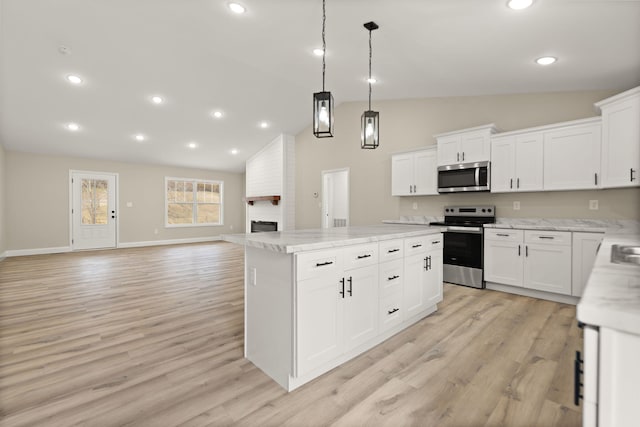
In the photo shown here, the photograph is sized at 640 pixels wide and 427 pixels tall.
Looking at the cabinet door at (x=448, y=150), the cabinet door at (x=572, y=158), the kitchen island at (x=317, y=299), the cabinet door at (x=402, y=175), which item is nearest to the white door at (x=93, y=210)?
the cabinet door at (x=402, y=175)

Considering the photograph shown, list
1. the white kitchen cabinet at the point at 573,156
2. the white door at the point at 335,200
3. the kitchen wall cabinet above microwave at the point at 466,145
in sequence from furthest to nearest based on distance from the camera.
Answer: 1. the white door at the point at 335,200
2. the kitchen wall cabinet above microwave at the point at 466,145
3. the white kitchen cabinet at the point at 573,156

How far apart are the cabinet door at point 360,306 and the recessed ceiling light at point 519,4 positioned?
233cm

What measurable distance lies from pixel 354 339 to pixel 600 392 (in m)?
1.71

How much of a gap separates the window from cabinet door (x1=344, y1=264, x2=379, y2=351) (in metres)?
8.51

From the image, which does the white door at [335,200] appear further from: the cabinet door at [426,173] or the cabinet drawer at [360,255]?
the cabinet drawer at [360,255]

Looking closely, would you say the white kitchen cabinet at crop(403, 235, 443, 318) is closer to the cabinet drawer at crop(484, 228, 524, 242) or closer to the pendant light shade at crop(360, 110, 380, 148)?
the pendant light shade at crop(360, 110, 380, 148)

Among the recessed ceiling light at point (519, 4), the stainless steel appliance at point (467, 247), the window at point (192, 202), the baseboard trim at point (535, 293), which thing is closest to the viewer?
the recessed ceiling light at point (519, 4)

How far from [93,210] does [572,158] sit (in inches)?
392

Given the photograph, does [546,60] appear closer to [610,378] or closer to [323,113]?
[323,113]

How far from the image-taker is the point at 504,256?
4.06 metres

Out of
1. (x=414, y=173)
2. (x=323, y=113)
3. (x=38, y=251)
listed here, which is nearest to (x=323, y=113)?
(x=323, y=113)

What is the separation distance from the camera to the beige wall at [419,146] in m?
3.93

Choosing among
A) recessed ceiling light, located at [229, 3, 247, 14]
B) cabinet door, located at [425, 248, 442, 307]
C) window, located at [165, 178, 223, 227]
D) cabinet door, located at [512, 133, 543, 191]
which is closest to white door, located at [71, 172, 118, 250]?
window, located at [165, 178, 223, 227]

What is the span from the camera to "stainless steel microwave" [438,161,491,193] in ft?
14.3
